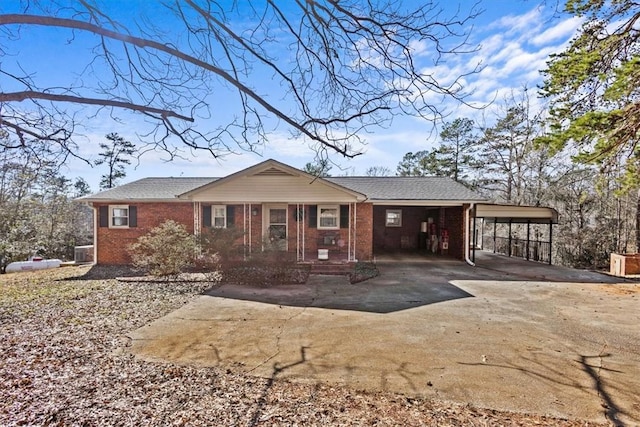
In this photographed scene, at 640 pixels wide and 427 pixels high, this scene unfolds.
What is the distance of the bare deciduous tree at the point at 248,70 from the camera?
3.29m

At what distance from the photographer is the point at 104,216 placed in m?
14.7

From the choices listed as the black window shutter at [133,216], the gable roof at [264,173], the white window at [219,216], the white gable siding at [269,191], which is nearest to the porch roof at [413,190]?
the gable roof at [264,173]

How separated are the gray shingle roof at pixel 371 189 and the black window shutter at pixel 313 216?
82.9 inches

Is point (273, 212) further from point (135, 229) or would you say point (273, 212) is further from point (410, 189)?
point (410, 189)

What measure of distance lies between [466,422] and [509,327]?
358 cm

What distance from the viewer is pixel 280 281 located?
10.3m

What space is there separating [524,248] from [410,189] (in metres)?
7.61

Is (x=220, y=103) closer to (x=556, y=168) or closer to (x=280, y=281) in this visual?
(x=280, y=281)

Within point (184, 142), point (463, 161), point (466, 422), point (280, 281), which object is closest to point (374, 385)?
point (466, 422)

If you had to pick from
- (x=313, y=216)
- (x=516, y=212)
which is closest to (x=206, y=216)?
(x=313, y=216)

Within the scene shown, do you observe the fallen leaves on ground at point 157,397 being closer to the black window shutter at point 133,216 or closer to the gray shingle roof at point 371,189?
the black window shutter at point 133,216

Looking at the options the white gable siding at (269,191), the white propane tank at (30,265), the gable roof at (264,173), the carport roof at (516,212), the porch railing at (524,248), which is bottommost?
the white propane tank at (30,265)

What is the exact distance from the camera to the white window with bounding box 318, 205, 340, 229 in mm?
14602

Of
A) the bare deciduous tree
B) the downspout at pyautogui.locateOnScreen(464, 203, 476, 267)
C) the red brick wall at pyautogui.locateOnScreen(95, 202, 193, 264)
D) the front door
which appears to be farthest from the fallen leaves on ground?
the downspout at pyautogui.locateOnScreen(464, 203, 476, 267)
